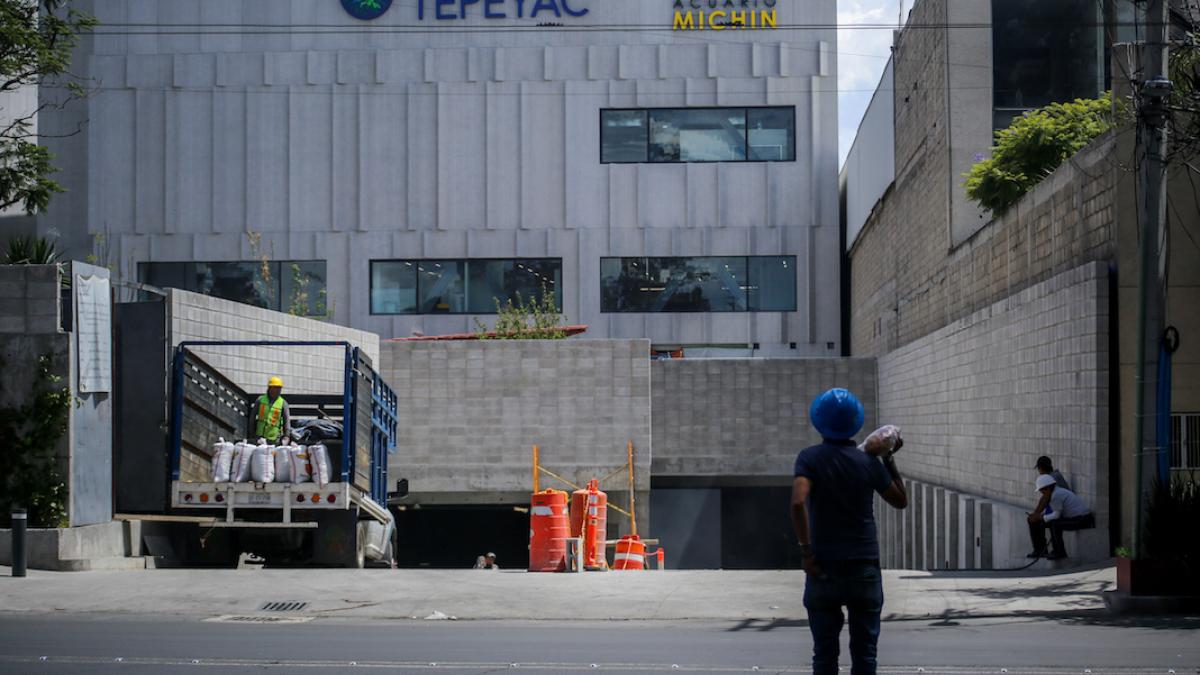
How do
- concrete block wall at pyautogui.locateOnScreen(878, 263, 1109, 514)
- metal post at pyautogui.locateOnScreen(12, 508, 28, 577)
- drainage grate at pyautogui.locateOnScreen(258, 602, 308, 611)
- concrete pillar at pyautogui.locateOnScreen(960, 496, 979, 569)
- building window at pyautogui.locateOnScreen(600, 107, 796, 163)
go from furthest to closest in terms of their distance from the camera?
building window at pyautogui.locateOnScreen(600, 107, 796, 163)
concrete pillar at pyautogui.locateOnScreen(960, 496, 979, 569)
concrete block wall at pyautogui.locateOnScreen(878, 263, 1109, 514)
metal post at pyautogui.locateOnScreen(12, 508, 28, 577)
drainage grate at pyautogui.locateOnScreen(258, 602, 308, 611)

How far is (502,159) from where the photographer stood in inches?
1736

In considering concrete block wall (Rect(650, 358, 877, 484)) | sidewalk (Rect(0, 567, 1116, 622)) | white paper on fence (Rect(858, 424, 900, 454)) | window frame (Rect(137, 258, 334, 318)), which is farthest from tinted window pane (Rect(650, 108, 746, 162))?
white paper on fence (Rect(858, 424, 900, 454))

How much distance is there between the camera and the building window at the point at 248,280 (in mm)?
44500

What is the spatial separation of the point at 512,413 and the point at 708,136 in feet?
47.0

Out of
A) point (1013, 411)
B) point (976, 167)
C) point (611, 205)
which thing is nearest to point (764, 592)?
point (1013, 411)

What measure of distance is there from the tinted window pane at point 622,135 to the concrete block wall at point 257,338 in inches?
647

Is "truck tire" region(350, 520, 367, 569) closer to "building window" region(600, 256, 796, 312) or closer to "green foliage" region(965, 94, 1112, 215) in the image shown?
"green foliage" region(965, 94, 1112, 215)

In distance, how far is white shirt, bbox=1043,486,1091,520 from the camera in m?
17.3

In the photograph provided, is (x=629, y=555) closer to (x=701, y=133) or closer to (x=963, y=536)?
(x=963, y=536)

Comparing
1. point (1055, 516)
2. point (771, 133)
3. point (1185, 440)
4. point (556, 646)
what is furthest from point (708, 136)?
point (556, 646)

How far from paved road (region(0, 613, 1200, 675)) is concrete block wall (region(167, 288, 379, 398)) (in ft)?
21.6

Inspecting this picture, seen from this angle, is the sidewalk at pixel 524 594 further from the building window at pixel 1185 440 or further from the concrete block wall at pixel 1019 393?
Result: the concrete block wall at pixel 1019 393

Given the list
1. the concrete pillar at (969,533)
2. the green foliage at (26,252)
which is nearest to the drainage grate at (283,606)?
the green foliage at (26,252)

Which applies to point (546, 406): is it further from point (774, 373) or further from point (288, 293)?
point (288, 293)
